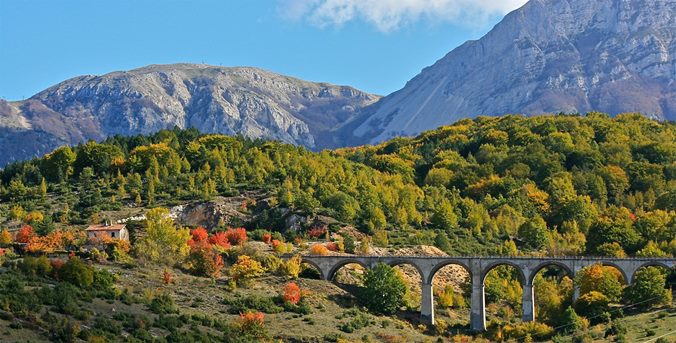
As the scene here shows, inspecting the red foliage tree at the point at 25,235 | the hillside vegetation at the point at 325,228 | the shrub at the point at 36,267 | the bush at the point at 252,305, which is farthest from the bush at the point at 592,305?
the red foliage tree at the point at 25,235

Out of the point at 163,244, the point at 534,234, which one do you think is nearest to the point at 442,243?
the point at 534,234

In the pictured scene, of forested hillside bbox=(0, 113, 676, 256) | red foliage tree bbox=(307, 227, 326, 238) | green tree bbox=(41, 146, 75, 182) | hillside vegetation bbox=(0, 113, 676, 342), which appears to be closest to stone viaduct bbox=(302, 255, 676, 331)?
hillside vegetation bbox=(0, 113, 676, 342)

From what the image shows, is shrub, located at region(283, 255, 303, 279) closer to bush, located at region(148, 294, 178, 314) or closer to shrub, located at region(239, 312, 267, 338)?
bush, located at region(148, 294, 178, 314)

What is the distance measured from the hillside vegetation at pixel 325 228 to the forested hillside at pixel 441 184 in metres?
0.34

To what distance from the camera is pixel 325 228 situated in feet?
379

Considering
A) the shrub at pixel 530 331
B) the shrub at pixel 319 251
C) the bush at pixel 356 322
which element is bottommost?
the shrub at pixel 530 331

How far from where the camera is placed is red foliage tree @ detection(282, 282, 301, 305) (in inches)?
3435

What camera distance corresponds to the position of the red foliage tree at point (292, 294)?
8725cm

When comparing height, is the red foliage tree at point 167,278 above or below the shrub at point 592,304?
above

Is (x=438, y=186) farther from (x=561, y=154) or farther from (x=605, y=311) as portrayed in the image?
(x=605, y=311)

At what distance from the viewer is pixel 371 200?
127375 millimetres

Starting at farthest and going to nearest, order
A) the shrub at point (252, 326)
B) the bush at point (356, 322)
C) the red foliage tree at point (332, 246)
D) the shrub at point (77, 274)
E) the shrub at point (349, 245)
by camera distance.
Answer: the shrub at point (349, 245) → the red foliage tree at point (332, 246) → the bush at point (356, 322) → the shrub at point (77, 274) → the shrub at point (252, 326)

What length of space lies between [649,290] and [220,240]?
44513mm

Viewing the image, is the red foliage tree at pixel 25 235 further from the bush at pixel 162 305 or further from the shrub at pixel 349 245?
the shrub at pixel 349 245
